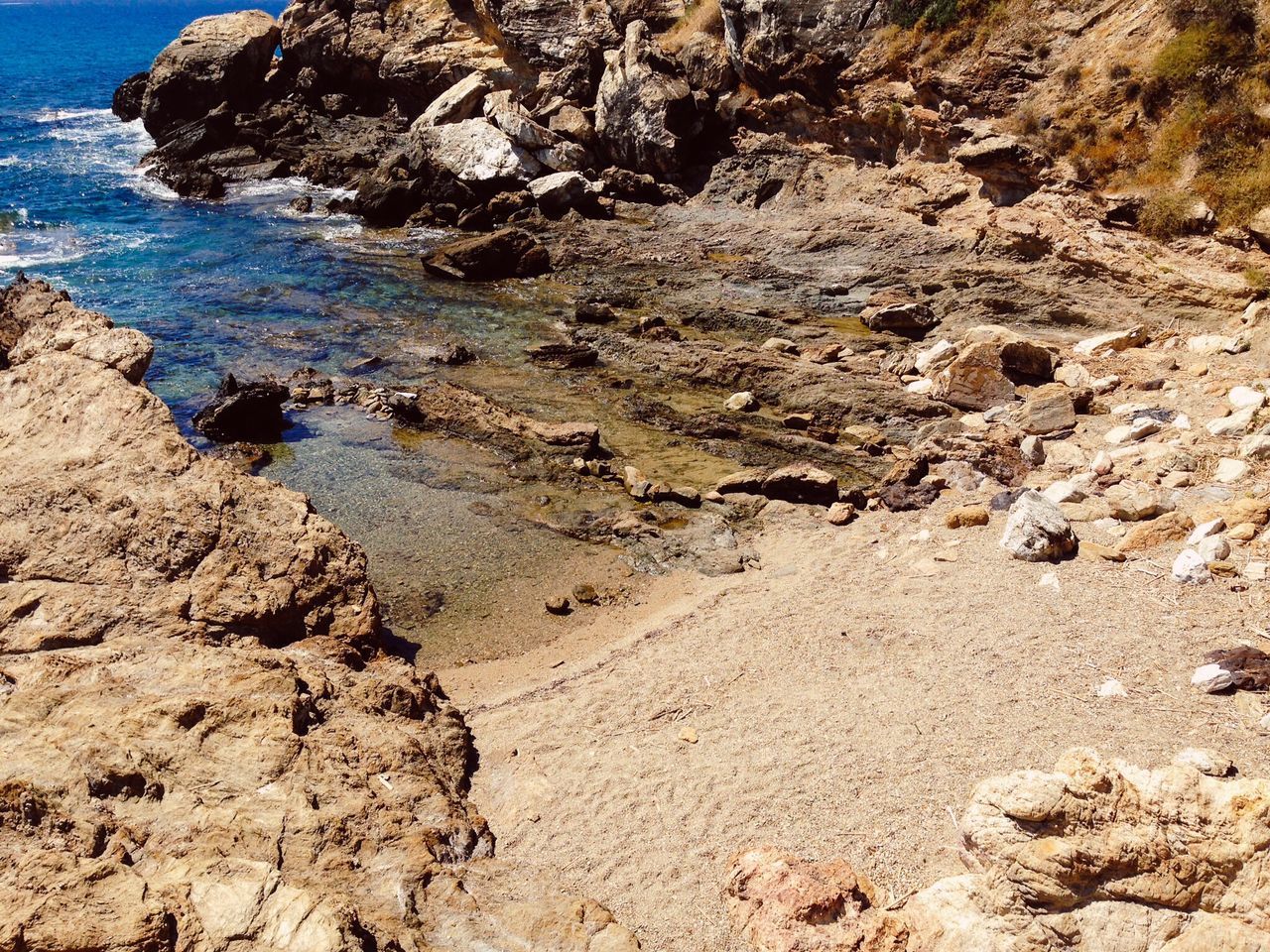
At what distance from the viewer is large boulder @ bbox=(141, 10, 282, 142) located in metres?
39.7

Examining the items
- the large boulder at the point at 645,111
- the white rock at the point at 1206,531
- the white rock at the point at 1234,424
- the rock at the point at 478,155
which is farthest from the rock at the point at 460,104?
the white rock at the point at 1206,531

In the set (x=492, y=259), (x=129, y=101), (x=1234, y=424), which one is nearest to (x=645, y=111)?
(x=492, y=259)

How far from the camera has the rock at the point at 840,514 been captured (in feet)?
40.0

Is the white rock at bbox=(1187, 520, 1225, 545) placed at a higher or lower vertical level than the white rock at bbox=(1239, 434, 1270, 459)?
lower

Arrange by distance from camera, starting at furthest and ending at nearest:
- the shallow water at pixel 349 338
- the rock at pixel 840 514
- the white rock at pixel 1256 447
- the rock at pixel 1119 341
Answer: the rock at pixel 1119 341, the rock at pixel 840 514, the shallow water at pixel 349 338, the white rock at pixel 1256 447

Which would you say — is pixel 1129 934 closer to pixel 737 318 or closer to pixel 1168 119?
pixel 737 318

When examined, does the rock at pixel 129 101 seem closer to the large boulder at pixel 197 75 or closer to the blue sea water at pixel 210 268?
the blue sea water at pixel 210 268

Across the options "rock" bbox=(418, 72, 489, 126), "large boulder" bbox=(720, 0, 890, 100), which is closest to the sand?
"large boulder" bbox=(720, 0, 890, 100)

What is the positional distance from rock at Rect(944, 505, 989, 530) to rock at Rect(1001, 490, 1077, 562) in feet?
3.03

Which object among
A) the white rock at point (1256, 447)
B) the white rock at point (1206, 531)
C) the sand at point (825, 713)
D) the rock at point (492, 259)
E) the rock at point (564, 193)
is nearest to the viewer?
the sand at point (825, 713)

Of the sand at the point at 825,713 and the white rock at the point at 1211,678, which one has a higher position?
the white rock at the point at 1211,678

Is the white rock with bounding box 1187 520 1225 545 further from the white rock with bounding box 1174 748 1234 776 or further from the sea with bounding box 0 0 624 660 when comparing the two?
the sea with bounding box 0 0 624 660

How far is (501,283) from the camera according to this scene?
74.8 ft

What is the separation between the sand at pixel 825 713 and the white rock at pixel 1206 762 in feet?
0.87
